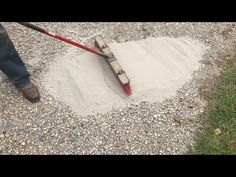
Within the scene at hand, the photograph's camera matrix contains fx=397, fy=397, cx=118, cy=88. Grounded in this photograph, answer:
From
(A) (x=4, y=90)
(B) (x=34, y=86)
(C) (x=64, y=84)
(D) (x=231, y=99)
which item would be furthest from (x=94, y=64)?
(D) (x=231, y=99)

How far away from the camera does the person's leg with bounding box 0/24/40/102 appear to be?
4.33 meters

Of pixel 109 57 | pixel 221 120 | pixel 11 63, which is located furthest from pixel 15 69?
pixel 221 120

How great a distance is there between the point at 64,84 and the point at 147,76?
103 centimetres

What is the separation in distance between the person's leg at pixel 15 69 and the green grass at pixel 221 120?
1998 millimetres

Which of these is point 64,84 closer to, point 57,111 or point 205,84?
point 57,111

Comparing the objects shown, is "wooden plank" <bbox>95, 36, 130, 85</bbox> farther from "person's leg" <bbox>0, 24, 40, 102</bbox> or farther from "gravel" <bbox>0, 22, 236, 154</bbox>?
"person's leg" <bbox>0, 24, 40, 102</bbox>

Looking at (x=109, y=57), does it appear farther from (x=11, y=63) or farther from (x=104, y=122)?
(x=11, y=63)

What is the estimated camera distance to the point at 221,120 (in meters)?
4.46

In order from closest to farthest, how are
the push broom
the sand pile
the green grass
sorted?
the green grass, the push broom, the sand pile

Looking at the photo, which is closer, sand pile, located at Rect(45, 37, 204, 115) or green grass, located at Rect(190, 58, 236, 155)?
green grass, located at Rect(190, 58, 236, 155)

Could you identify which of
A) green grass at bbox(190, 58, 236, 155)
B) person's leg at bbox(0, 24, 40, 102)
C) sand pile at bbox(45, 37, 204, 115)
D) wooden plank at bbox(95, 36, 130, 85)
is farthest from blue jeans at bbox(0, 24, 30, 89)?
green grass at bbox(190, 58, 236, 155)

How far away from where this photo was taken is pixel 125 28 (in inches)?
221

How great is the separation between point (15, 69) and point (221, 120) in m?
2.43

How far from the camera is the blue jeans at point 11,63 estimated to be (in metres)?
4.29
